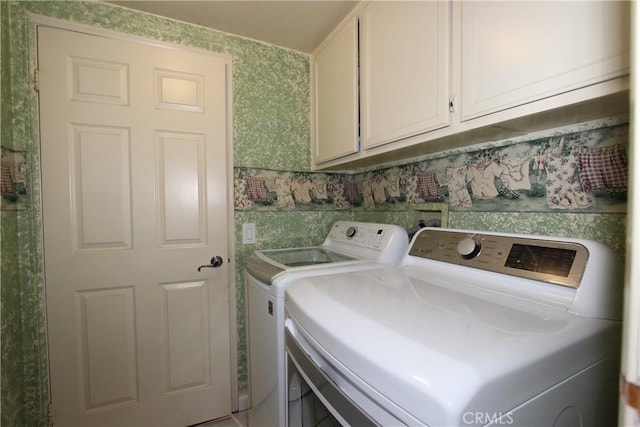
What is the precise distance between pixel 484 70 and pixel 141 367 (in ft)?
6.95

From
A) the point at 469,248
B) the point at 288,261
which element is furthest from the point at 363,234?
the point at 469,248

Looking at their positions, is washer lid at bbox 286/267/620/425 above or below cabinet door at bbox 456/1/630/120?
below

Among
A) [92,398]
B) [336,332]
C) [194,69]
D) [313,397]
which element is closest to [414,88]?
[336,332]

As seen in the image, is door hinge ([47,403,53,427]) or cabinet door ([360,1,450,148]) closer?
cabinet door ([360,1,450,148])

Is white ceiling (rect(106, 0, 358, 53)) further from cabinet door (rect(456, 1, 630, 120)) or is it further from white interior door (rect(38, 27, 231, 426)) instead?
cabinet door (rect(456, 1, 630, 120))

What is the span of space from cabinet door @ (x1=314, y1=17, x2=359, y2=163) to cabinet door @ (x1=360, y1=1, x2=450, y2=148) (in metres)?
0.08

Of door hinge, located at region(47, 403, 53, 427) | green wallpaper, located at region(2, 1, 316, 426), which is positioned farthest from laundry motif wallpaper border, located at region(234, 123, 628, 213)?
door hinge, located at region(47, 403, 53, 427)

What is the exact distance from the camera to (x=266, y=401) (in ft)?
4.02

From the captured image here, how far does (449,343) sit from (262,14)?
1.80m

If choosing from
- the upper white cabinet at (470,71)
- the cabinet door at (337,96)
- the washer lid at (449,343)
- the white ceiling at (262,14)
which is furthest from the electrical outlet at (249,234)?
the white ceiling at (262,14)

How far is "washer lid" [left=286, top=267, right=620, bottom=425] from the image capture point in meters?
0.46

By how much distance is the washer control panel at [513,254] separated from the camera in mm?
797

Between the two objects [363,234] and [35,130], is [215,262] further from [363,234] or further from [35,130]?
[35,130]

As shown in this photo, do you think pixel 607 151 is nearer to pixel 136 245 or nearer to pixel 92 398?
pixel 136 245
